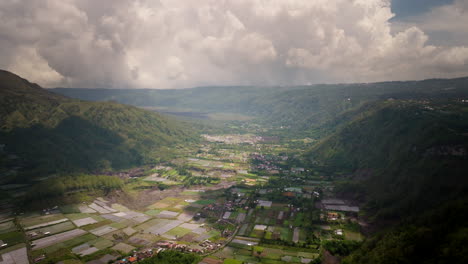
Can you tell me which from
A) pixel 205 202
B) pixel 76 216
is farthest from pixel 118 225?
pixel 205 202

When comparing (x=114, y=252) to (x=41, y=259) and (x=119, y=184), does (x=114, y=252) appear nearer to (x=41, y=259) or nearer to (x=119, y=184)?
(x=41, y=259)

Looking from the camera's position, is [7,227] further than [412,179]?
No

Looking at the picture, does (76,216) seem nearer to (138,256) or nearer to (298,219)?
(138,256)

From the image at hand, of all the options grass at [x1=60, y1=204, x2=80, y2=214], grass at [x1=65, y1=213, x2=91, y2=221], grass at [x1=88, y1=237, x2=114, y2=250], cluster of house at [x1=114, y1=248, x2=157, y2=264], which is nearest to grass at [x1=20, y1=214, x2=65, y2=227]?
grass at [x1=65, y1=213, x2=91, y2=221]

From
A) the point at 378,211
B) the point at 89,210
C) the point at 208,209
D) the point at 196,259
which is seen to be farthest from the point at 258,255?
the point at 89,210

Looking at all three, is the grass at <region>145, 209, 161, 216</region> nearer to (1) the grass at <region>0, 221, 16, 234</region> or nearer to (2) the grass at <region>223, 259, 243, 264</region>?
(1) the grass at <region>0, 221, 16, 234</region>

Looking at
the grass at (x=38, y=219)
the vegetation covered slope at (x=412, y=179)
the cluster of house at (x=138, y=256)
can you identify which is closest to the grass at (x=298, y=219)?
the vegetation covered slope at (x=412, y=179)

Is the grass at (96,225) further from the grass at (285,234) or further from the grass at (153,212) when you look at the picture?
the grass at (285,234)
